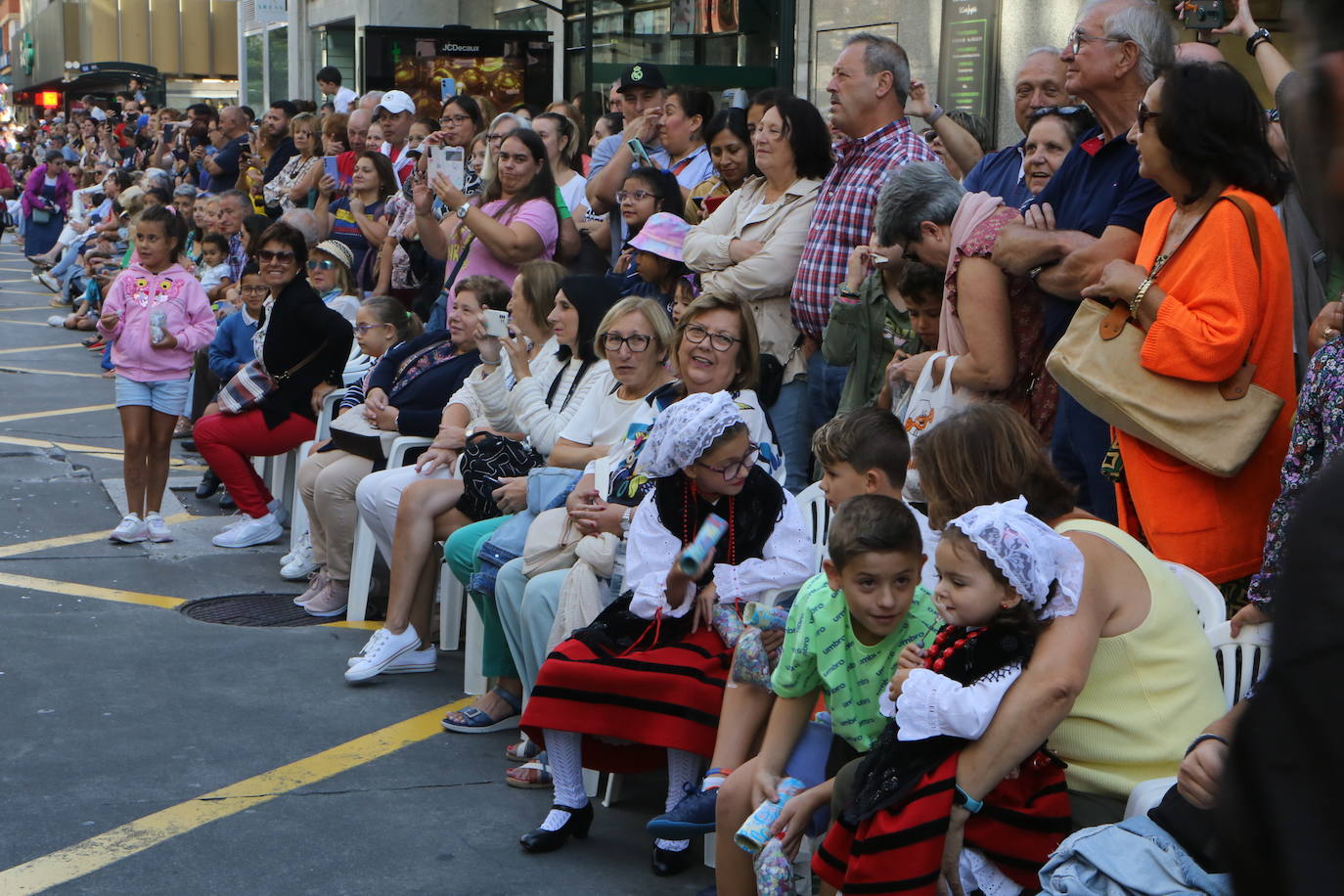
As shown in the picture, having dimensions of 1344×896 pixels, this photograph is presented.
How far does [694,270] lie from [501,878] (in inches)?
109

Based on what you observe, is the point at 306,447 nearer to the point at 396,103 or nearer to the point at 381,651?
the point at 381,651

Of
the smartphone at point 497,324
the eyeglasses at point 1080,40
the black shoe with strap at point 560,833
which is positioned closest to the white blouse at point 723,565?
the black shoe with strap at point 560,833

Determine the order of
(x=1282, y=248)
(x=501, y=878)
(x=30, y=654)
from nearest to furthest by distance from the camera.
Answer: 1. (x=1282, y=248)
2. (x=501, y=878)
3. (x=30, y=654)

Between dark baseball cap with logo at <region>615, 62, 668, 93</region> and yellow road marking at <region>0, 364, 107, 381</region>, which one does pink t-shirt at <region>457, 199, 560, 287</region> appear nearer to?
dark baseball cap with logo at <region>615, 62, 668, 93</region>

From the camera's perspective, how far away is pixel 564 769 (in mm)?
4305

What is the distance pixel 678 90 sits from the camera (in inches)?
298

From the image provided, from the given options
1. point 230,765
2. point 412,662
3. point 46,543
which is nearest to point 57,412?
point 46,543

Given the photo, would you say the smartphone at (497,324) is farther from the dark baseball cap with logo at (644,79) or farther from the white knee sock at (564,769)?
the dark baseball cap with logo at (644,79)

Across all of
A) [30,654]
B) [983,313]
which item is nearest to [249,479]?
[30,654]

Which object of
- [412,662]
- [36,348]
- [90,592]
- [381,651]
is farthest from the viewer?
[36,348]

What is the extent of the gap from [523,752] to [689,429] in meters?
1.49

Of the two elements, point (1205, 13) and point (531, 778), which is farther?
point (531, 778)

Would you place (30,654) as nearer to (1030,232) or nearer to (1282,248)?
(1030,232)

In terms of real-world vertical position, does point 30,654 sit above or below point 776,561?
below
